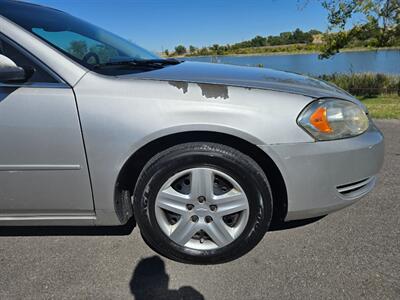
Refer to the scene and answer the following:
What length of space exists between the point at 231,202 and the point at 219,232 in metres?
0.22

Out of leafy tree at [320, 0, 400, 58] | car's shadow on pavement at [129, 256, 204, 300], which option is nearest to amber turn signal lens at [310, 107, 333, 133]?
car's shadow on pavement at [129, 256, 204, 300]

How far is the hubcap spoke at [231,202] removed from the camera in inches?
76.4

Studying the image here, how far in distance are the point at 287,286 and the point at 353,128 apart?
105 centimetres

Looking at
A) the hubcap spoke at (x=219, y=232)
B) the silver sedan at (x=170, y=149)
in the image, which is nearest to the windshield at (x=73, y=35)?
the silver sedan at (x=170, y=149)

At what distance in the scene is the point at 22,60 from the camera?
1.89 metres

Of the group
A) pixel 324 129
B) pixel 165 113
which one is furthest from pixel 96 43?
pixel 324 129

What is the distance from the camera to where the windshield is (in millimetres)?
2039

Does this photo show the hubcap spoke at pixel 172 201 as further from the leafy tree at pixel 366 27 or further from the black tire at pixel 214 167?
the leafy tree at pixel 366 27

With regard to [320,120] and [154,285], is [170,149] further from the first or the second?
[320,120]

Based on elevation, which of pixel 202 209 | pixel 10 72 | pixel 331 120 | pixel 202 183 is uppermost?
pixel 10 72

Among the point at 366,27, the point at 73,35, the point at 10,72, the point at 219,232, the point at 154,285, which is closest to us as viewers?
the point at 10,72

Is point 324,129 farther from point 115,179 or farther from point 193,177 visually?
point 115,179

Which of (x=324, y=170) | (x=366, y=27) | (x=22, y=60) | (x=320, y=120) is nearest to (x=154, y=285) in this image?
(x=324, y=170)

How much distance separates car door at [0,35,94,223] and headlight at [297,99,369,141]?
1.34m
